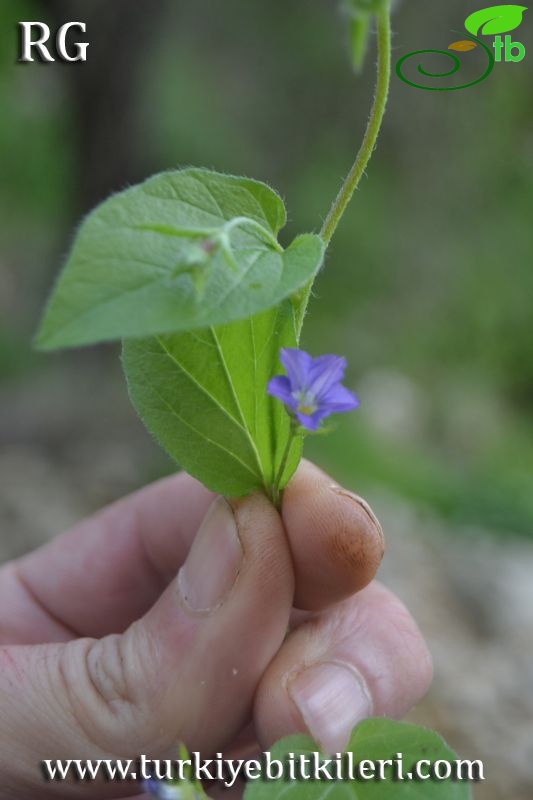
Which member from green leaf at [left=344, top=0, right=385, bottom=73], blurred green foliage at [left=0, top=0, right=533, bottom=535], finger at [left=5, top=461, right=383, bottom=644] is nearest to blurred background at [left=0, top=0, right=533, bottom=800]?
blurred green foliage at [left=0, top=0, right=533, bottom=535]

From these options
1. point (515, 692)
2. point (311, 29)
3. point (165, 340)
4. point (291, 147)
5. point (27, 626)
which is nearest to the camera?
point (165, 340)

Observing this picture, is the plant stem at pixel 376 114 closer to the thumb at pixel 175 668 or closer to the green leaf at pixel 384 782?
the thumb at pixel 175 668

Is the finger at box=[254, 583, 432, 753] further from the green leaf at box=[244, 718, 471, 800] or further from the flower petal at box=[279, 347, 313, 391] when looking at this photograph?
the flower petal at box=[279, 347, 313, 391]

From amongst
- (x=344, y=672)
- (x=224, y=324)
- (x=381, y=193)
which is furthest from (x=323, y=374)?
(x=381, y=193)

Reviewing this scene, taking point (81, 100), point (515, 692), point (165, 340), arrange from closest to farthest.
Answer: point (165, 340)
point (515, 692)
point (81, 100)

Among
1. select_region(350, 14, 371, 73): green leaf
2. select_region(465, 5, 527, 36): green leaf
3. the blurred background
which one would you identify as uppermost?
select_region(465, 5, 527, 36): green leaf

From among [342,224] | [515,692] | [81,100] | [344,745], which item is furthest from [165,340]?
[342,224]

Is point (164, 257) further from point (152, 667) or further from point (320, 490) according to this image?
point (152, 667)
